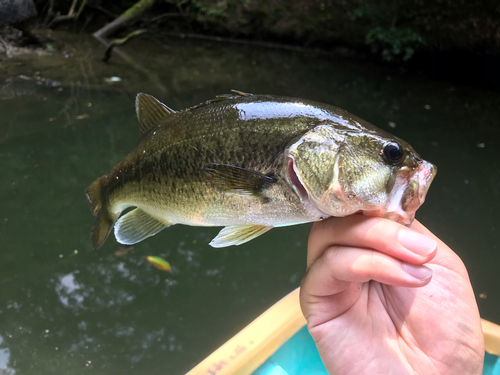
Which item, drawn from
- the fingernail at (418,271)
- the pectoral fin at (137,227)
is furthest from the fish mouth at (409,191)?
the pectoral fin at (137,227)

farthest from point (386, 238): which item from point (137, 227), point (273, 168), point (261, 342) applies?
point (261, 342)

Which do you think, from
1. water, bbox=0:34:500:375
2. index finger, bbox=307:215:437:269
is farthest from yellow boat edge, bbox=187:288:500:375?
index finger, bbox=307:215:437:269

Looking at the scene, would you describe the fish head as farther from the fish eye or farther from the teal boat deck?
the teal boat deck

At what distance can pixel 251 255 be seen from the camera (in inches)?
126

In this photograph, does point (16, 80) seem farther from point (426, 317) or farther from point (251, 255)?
point (426, 317)

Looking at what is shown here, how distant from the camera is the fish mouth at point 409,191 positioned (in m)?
0.95

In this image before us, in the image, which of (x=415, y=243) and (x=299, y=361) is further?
(x=299, y=361)

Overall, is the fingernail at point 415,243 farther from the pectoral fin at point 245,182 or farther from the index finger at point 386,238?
the pectoral fin at point 245,182

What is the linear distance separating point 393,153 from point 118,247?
9.10 feet

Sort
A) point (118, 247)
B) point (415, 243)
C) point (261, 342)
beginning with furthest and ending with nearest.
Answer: point (118, 247) → point (261, 342) → point (415, 243)

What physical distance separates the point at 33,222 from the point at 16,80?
434 centimetres

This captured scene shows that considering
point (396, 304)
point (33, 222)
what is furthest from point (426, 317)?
point (33, 222)

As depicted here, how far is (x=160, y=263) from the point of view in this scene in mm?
3041

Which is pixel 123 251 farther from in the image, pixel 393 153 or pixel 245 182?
pixel 393 153
